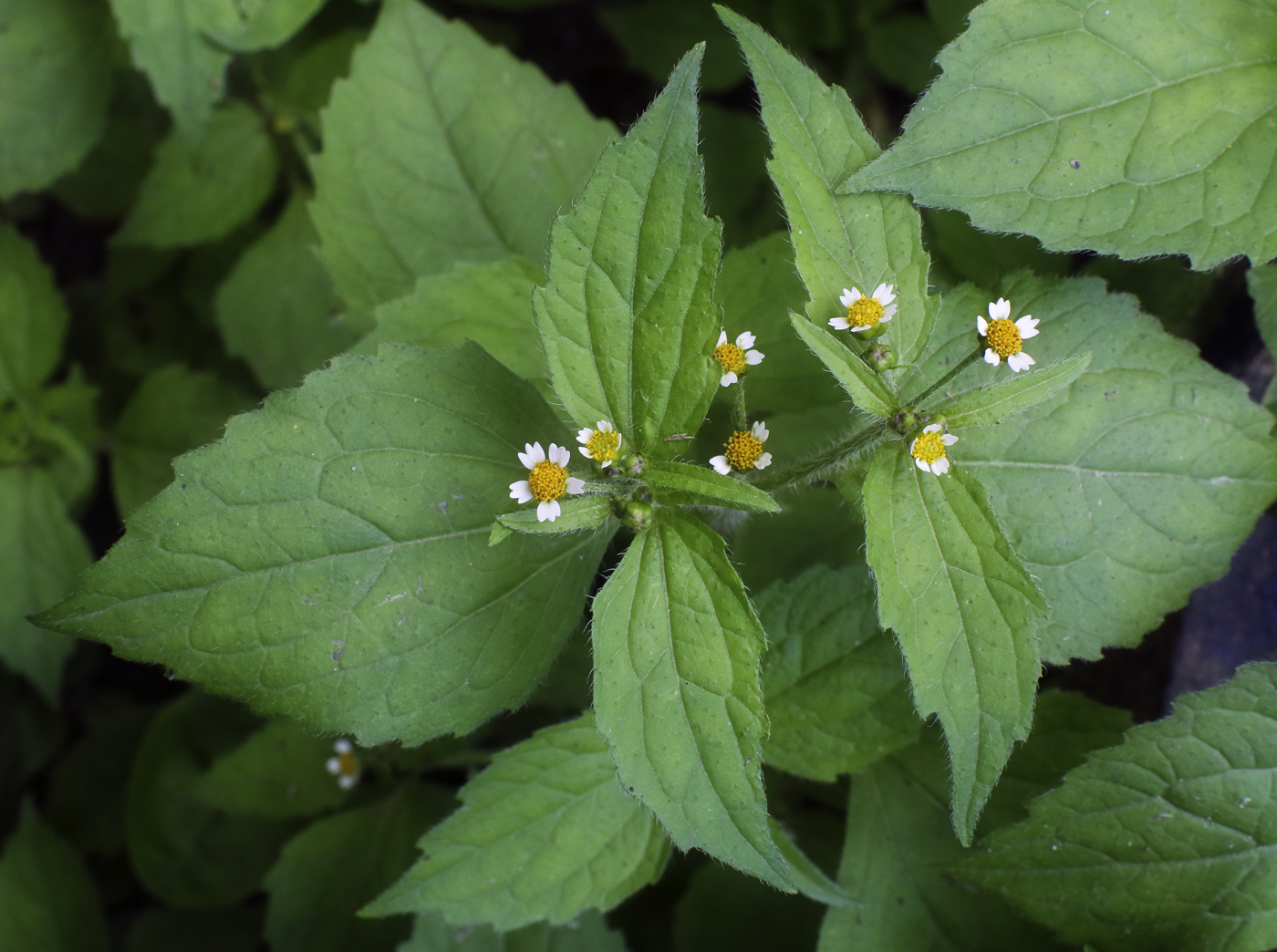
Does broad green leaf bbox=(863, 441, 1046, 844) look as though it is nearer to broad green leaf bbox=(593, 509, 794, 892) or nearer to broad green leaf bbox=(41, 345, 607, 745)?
broad green leaf bbox=(593, 509, 794, 892)

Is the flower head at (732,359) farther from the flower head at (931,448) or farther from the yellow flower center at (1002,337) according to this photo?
the yellow flower center at (1002,337)

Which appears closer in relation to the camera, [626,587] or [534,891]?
[626,587]

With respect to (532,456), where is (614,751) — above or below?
below

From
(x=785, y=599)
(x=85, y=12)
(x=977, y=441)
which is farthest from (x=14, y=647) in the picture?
(x=977, y=441)

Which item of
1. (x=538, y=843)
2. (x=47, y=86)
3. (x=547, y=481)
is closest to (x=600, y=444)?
(x=547, y=481)

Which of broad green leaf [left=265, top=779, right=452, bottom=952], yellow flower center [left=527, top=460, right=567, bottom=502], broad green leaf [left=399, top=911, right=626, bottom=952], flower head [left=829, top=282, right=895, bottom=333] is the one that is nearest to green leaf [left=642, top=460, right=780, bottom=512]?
yellow flower center [left=527, top=460, right=567, bottom=502]

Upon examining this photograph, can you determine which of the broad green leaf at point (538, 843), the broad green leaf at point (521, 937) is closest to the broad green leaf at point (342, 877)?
the broad green leaf at point (521, 937)

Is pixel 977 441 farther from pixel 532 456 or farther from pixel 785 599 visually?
pixel 532 456
